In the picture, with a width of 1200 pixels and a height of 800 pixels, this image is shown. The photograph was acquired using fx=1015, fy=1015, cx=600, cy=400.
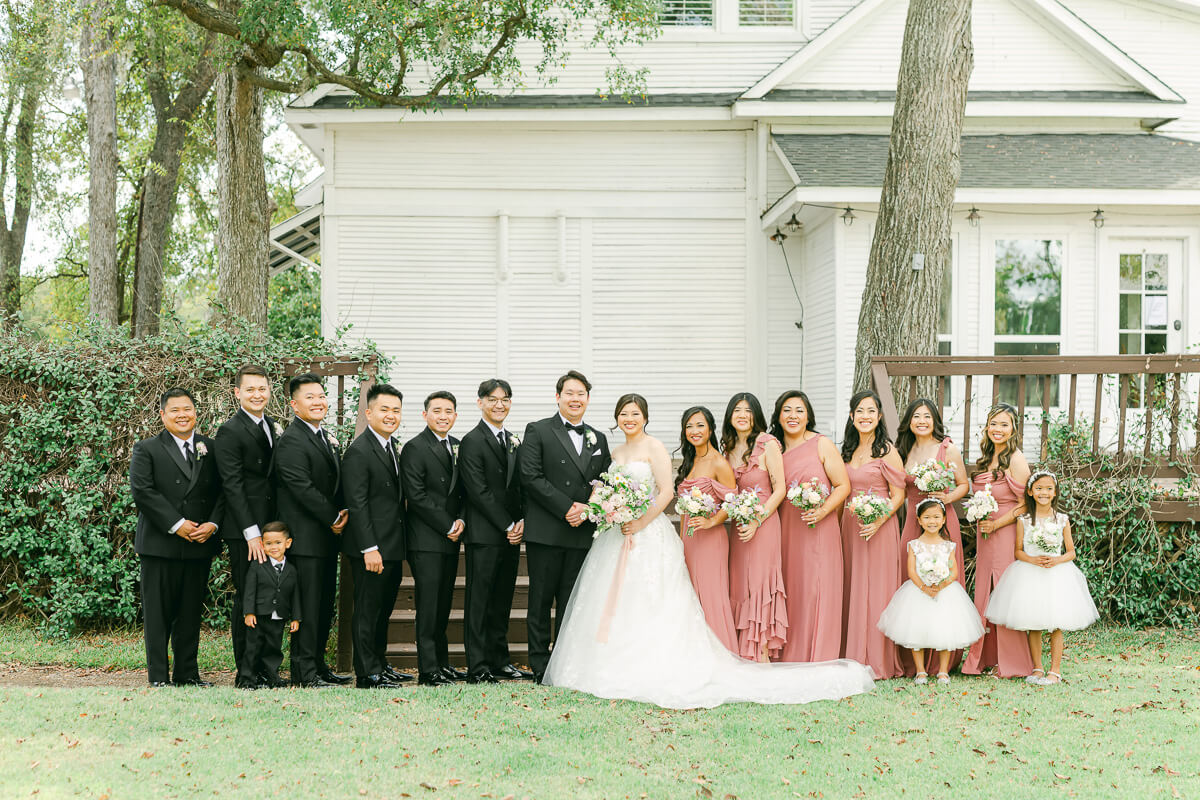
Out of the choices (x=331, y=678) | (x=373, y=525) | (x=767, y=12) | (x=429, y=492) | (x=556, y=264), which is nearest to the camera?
(x=373, y=525)

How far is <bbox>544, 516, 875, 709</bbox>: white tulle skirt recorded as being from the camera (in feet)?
20.8

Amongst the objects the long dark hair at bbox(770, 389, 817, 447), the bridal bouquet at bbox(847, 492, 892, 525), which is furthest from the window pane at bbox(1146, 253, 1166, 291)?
the bridal bouquet at bbox(847, 492, 892, 525)

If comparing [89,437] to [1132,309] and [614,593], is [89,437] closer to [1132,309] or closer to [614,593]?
[614,593]

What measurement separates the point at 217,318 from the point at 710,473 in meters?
5.72

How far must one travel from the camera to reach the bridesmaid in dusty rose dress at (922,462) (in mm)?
7043

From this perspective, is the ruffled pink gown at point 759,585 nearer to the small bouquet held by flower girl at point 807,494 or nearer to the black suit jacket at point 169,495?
the small bouquet held by flower girl at point 807,494

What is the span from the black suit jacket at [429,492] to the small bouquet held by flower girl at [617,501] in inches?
38.9

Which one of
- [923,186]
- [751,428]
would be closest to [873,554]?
[751,428]

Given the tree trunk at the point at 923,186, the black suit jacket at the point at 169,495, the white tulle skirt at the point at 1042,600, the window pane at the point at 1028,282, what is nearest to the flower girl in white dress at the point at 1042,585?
the white tulle skirt at the point at 1042,600

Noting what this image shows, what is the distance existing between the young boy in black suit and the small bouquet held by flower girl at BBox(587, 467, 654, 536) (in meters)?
2.01

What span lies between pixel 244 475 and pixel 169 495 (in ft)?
1.71

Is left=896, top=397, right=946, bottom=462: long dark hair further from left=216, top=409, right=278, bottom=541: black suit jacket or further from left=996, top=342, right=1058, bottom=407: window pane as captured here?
left=996, top=342, right=1058, bottom=407: window pane

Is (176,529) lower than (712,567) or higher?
higher

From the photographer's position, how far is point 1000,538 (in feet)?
23.2
